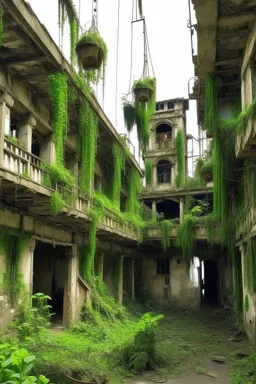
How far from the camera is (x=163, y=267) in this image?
26.5 meters

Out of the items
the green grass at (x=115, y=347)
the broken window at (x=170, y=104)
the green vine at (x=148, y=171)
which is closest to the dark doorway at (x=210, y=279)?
the green vine at (x=148, y=171)

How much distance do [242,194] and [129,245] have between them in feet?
30.6

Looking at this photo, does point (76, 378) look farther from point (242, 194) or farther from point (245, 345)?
point (242, 194)

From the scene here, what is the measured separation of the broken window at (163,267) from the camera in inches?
1039

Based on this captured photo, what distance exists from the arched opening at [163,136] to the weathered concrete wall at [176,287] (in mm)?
12180

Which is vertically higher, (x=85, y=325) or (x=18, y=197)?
(x=18, y=197)

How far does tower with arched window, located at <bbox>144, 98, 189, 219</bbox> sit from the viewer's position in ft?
110

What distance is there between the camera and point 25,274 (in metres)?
12.4

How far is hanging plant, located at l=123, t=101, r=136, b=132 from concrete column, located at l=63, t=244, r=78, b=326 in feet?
23.8

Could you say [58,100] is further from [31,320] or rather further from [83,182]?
[31,320]

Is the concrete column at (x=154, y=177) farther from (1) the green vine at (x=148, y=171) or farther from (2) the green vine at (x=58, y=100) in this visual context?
(2) the green vine at (x=58, y=100)

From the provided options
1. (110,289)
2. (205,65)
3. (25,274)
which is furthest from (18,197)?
(110,289)

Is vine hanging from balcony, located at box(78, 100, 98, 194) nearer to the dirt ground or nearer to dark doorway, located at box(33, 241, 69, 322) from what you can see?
dark doorway, located at box(33, 241, 69, 322)

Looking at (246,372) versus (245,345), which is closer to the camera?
(246,372)
